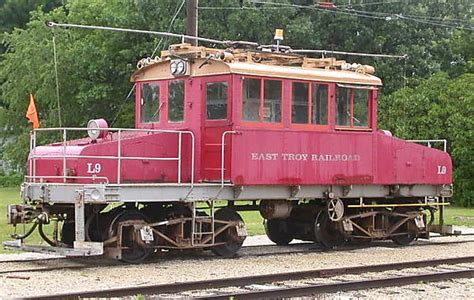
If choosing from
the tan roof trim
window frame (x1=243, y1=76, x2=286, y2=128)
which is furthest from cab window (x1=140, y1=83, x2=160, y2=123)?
window frame (x1=243, y1=76, x2=286, y2=128)

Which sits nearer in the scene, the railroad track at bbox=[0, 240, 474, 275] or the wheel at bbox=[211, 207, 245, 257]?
the railroad track at bbox=[0, 240, 474, 275]

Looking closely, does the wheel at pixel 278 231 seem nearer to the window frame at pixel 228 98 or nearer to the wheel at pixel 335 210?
the wheel at pixel 335 210

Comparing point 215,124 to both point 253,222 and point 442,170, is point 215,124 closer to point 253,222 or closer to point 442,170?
point 442,170

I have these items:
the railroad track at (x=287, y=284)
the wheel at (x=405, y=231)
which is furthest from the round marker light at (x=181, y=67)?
the wheel at (x=405, y=231)

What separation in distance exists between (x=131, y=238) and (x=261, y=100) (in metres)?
3.63

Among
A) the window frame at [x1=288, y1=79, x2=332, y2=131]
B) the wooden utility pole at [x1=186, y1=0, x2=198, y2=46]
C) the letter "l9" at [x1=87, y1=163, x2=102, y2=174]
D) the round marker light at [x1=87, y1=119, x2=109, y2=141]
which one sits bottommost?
the letter "l9" at [x1=87, y1=163, x2=102, y2=174]

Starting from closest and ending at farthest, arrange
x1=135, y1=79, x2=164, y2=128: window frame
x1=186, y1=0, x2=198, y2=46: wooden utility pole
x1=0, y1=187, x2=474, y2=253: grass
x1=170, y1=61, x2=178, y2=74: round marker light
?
1. x1=170, y1=61, x2=178, y2=74: round marker light
2. x1=135, y1=79, x2=164, y2=128: window frame
3. x1=0, y1=187, x2=474, y2=253: grass
4. x1=186, y1=0, x2=198, y2=46: wooden utility pole

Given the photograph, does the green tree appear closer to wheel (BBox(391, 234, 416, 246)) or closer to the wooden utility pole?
the wooden utility pole

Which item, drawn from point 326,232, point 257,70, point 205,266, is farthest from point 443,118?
point 205,266

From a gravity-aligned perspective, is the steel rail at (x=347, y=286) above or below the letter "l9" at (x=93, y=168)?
below

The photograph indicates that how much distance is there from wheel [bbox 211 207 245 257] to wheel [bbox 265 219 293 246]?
8.59ft

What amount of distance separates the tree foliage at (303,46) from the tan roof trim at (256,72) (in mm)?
17957

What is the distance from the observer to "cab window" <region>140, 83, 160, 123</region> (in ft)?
56.9

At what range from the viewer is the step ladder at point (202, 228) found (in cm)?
1596
